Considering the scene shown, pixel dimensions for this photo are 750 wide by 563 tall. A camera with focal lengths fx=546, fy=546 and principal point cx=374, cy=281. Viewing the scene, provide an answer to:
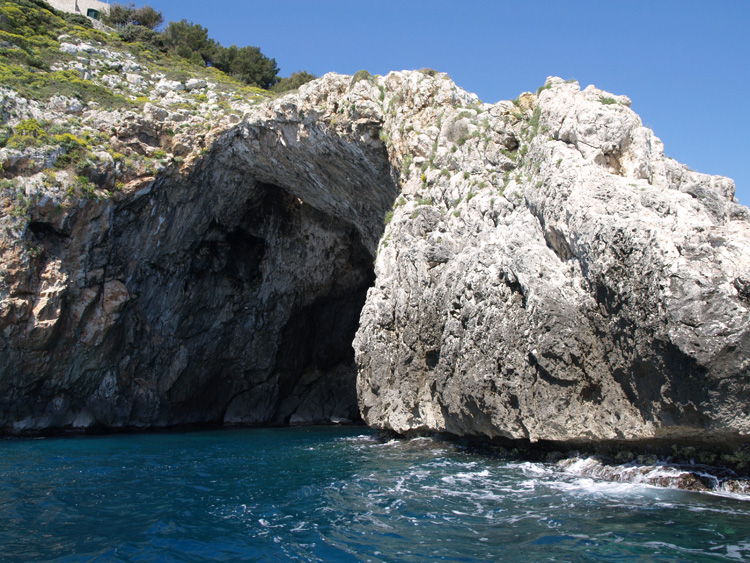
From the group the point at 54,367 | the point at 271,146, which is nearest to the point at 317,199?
the point at 271,146

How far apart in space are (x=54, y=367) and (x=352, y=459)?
51.0 feet

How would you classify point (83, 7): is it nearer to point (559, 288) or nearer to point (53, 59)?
point (53, 59)

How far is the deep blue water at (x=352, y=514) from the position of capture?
7246 millimetres

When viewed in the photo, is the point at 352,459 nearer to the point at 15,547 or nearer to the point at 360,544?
the point at 360,544

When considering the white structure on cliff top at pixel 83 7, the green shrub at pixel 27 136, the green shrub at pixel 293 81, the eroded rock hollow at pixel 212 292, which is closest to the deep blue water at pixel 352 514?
the eroded rock hollow at pixel 212 292

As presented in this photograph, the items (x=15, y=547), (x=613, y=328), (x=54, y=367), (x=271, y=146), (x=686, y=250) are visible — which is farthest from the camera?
(x=271, y=146)

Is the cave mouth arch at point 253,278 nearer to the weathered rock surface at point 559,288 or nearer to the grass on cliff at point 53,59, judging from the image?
the grass on cliff at point 53,59

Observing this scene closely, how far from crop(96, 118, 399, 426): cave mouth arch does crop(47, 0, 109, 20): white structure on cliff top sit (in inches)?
1155

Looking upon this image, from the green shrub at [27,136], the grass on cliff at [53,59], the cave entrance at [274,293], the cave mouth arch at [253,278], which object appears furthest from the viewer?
the cave entrance at [274,293]

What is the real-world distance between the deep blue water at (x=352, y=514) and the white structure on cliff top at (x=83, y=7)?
4398 centimetres

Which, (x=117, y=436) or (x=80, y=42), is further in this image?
(x=80, y=42)

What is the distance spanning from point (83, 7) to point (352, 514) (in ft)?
178

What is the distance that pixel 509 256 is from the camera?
14523 millimetres

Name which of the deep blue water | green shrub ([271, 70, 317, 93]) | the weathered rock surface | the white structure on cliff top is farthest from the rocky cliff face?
the white structure on cliff top
